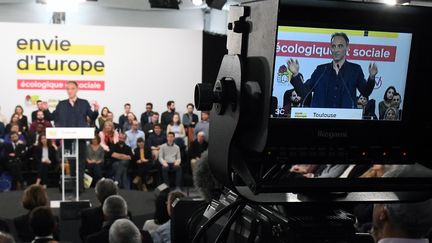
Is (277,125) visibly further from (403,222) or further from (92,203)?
(92,203)

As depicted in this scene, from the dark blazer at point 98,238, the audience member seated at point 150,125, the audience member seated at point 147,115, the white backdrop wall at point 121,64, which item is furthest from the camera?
the audience member seated at point 147,115

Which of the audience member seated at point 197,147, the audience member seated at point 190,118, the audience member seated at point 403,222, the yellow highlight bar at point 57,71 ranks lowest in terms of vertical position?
the audience member seated at point 197,147

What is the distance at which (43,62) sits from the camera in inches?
390

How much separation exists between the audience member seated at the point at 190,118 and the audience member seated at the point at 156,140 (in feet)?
2.12

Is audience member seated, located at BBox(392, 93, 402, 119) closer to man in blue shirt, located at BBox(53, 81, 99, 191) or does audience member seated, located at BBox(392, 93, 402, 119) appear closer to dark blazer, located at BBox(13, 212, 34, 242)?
dark blazer, located at BBox(13, 212, 34, 242)

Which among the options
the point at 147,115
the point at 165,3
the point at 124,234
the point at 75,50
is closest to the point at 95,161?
the point at 147,115

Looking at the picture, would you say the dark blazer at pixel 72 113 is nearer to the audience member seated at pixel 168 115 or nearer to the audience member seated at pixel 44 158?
the audience member seated at pixel 44 158

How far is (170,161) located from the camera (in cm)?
928

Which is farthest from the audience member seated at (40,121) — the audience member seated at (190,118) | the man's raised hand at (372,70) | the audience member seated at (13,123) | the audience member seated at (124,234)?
the man's raised hand at (372,70)

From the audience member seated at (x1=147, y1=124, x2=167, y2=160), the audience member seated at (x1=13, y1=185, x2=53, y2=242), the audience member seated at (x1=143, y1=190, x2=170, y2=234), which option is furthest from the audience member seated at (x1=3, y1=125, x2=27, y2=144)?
the audience member seated at (x1=143, y1=190, x2=170, y2=234)

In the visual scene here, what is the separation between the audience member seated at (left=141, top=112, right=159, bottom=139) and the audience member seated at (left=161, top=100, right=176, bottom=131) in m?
0.14

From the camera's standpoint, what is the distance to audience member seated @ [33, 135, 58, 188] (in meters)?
9.05

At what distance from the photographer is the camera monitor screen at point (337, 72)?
1241 millimetres

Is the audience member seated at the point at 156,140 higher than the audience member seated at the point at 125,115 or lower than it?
lower
